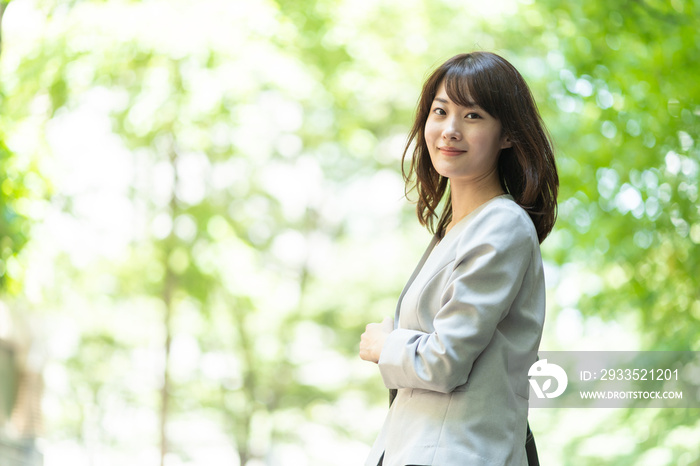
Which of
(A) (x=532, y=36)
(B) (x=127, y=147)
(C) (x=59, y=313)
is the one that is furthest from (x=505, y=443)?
(C) (x=59, y=313)

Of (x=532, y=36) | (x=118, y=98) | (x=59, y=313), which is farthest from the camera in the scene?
(x=59, y=313)

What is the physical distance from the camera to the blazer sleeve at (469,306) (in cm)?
125

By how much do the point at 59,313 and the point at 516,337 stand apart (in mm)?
Answer: 9999

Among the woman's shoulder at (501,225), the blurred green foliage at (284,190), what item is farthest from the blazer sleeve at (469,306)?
the blurred green foliage at (284,190)

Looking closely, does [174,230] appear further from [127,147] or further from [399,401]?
[399,401]

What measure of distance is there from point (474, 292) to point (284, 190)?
942 centimetres

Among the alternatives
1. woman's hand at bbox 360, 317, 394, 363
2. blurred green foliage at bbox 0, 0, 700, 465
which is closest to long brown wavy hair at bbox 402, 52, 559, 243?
woman's hand at bbox 360, 317, 394, 363

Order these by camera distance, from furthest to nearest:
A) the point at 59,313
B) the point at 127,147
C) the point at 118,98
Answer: the point at 59,313
the point at 127,147
the point at 118,98

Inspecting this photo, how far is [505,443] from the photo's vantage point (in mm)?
1258

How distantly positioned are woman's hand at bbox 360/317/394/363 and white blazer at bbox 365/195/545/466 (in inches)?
1.8

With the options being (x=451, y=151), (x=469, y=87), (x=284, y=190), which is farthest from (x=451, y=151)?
(x=284, y=190)

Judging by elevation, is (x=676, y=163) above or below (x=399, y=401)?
below

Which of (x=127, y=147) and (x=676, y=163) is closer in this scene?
(x=676, y=163)

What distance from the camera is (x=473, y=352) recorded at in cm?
125
